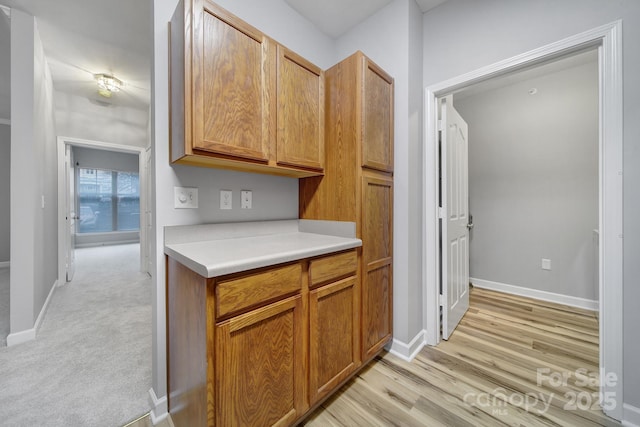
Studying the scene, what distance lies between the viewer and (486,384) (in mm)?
1498

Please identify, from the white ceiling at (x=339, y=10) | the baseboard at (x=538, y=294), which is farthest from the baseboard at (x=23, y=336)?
the baseboard at (x=538, y=294)

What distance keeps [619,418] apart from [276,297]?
6.07 ft

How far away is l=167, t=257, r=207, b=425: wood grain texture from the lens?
88 cm

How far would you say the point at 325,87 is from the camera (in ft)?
5.45

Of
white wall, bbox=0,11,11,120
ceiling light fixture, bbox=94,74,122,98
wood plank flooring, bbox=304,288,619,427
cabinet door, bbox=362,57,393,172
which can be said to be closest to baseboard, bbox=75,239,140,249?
white wall, bbox=0,11,11,120

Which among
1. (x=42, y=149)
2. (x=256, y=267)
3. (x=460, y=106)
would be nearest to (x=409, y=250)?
(x=256, y=267)

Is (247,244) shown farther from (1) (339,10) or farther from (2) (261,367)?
(1) (339,10)

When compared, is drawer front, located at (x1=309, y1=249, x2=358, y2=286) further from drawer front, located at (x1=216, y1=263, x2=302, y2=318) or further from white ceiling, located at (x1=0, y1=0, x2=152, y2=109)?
white ceiling, located at (x1=0, y1=0, x2=152, y2=109)

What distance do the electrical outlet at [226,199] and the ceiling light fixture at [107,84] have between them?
9.32ft

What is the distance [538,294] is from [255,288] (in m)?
3.38

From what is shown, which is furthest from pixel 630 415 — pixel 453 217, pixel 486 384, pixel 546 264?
pixel 546 264

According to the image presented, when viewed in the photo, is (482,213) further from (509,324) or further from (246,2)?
(246,2)

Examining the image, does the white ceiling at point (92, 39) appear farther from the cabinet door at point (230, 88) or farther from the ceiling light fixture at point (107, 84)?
the cabinet door at point (230, 88)

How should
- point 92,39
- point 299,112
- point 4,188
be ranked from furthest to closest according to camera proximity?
point 4,188, point 92,39, point 299,112
